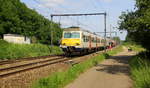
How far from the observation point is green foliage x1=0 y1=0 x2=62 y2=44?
57.4 m

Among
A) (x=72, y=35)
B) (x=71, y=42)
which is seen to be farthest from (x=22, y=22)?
(x=71, y=42)

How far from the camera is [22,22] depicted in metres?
63.2

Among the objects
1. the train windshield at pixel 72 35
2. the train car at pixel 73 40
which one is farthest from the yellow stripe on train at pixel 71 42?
the train windshield at pixel 72 35

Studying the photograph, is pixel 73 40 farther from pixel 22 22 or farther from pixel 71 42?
pixel 22 22

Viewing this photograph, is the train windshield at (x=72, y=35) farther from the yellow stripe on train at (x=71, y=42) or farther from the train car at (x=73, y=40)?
the yellow stripe on train at (x=71, y=42)

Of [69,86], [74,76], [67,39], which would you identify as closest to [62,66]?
[74,76]

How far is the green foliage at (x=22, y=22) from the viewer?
188 ft

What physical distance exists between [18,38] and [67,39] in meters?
27.9

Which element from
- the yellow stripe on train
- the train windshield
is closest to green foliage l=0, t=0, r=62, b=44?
the train windshield

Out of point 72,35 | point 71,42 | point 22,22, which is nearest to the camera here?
point 71,42

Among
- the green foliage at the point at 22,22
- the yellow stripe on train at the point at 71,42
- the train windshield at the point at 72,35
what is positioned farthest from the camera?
the green foliage at the point at 22,22

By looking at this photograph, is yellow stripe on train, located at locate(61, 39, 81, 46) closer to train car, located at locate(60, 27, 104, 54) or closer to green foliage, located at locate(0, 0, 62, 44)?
train car, located at locate(60, 27, 104, 54)

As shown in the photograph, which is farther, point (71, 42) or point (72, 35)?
point (72, 35)

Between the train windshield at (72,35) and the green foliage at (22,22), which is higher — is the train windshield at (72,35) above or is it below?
below
